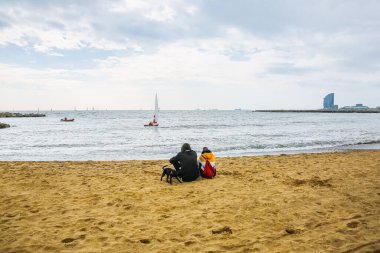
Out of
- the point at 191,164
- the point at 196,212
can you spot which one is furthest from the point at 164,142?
the point at 196,212

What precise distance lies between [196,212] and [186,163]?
2.75 m

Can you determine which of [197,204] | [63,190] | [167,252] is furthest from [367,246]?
[63,190]

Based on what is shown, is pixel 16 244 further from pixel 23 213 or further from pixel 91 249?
pixel 23 213

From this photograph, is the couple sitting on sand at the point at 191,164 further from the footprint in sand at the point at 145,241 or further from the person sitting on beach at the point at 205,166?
the footprint in sand at the point at 145,241

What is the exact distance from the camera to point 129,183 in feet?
29.9

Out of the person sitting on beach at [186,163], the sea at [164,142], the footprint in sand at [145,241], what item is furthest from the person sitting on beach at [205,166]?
the sea at [164,142]

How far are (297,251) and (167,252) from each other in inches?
78.4

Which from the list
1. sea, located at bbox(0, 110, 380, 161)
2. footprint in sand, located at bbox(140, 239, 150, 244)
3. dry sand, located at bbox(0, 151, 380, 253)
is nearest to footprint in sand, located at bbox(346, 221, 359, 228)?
dry sand, located at bbox(0, 151, 380, 253)

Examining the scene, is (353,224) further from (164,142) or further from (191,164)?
(164,142)

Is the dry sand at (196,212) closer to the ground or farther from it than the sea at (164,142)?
farther from it

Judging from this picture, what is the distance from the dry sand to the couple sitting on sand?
29 cm

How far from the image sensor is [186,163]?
8766 millimetres

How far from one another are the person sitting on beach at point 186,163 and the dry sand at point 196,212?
0.29 meters

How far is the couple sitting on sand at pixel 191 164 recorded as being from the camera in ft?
28.2
